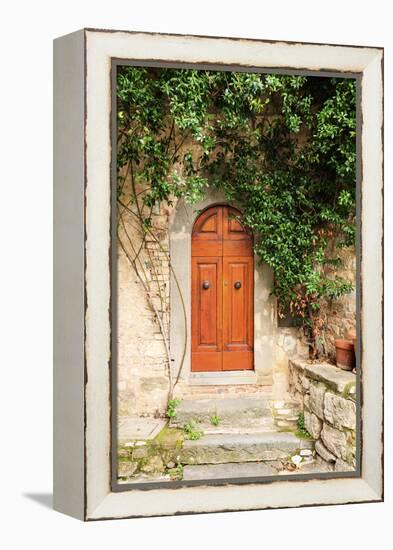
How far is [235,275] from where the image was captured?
767 cm

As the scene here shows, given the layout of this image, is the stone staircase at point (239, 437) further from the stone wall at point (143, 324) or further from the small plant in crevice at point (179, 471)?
the stone wall at point (143, 324)

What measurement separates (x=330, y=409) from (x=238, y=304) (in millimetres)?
1630

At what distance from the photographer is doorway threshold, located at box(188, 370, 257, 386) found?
754 cm

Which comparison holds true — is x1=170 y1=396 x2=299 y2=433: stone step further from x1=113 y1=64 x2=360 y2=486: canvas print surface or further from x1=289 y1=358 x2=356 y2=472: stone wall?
x1=289 y1=358 x2=356 y2=472: stone wall

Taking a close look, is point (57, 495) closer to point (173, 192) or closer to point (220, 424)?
point (220, 424)

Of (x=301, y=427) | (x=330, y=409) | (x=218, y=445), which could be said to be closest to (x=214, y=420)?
(x=218, y=445)

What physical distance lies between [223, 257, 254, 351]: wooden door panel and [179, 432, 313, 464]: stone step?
1.17m

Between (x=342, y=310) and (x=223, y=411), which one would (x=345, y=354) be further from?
(x=223, y=411)

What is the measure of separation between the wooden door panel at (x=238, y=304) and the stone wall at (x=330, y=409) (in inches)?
26.9

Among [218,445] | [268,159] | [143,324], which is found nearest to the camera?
[218,445]

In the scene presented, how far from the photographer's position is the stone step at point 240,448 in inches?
264

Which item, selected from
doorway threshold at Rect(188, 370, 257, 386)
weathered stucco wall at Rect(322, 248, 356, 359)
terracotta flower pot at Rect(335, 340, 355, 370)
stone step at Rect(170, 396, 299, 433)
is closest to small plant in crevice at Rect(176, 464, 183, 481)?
stone step at Rect(170, 396, 299, 433)

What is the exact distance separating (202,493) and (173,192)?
3.19 metres

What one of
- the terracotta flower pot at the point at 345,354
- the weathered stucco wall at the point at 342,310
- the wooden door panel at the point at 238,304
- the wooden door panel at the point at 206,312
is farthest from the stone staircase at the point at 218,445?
the weathered stucco wall at the point at 342,310
